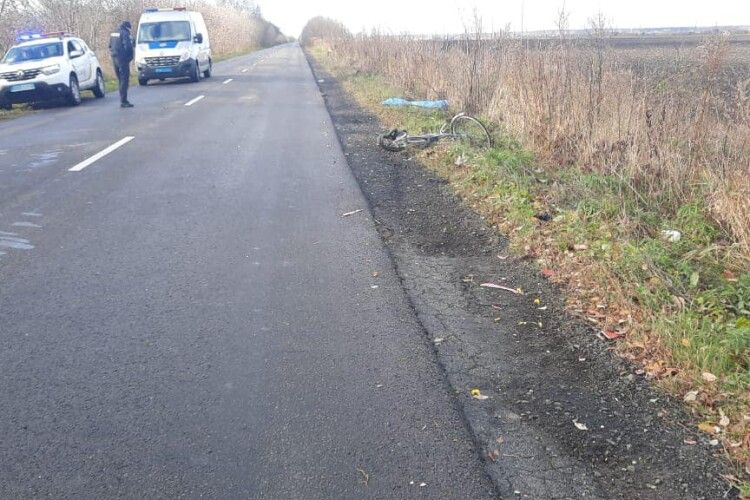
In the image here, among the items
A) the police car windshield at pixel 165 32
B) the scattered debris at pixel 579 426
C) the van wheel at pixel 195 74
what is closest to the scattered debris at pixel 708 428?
the scattered debris at pixel 579 426

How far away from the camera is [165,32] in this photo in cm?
2700

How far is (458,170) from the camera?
31.2 ft

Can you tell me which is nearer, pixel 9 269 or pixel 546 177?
Answer: pixel 9 269

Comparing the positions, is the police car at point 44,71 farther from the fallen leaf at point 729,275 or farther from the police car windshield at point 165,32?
the fallen leaf at point 729,275

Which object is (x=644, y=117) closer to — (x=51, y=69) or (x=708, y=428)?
(x=708, y=428)

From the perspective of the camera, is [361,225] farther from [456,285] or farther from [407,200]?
[456,285]

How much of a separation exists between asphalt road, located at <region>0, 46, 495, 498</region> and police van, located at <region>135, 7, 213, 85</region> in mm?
18230

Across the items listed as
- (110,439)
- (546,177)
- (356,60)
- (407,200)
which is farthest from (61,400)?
(356,60)

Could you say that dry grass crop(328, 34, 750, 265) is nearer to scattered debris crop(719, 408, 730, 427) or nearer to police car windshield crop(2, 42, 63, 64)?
scattered debris crop(719, 408, 730, 427)

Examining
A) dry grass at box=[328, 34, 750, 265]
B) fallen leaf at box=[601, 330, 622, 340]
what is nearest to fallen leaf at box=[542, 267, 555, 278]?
fallen leaf at box=[601, 330, 622, 340]

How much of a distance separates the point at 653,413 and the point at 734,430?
0.39m

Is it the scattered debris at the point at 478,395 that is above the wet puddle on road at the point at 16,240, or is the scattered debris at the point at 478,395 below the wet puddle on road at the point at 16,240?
below

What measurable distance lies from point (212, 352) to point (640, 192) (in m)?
4.58

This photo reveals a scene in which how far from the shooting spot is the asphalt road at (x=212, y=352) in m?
3.20
